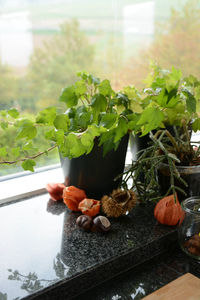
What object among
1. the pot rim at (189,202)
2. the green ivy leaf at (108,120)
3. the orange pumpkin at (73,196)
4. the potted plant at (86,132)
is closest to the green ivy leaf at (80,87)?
the potted plant at (86,132)

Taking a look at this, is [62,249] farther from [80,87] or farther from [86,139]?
[80,87]

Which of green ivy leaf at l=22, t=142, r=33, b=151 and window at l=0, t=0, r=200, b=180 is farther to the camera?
window at l=0, t=0, r=200, b=180

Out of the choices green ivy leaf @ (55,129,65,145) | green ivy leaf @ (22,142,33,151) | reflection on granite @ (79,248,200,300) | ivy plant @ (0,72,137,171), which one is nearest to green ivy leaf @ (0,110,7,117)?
ivy plant @ (0,72,137,171)

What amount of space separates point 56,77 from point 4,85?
173mm

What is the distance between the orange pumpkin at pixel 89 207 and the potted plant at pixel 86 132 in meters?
0.05

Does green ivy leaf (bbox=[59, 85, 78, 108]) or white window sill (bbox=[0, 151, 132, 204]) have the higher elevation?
green ivy leaf (bbox=[59, 85, 78, 108])

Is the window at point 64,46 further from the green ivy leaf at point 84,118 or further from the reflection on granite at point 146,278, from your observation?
the reflection on granite at point 146,278

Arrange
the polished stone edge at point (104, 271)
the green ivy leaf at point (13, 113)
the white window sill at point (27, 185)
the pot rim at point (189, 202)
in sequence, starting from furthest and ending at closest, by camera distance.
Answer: the white window sill at point (27, 185) → the green ivy leaf at point (13, 113) → the pot rim at point (189, 202) → the polished stone edge at point (104, 271)

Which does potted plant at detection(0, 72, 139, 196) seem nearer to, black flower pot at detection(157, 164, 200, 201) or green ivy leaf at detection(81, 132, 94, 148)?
green ivy leaf at detection(81, 132, 94, 148)

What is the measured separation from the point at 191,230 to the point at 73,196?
274 mm

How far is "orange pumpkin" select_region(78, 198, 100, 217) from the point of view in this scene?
78cm

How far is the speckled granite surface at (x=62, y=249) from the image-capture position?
60 centimetres

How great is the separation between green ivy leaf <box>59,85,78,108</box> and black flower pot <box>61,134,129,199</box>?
106 millimetres

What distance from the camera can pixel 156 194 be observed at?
876 millimetres
